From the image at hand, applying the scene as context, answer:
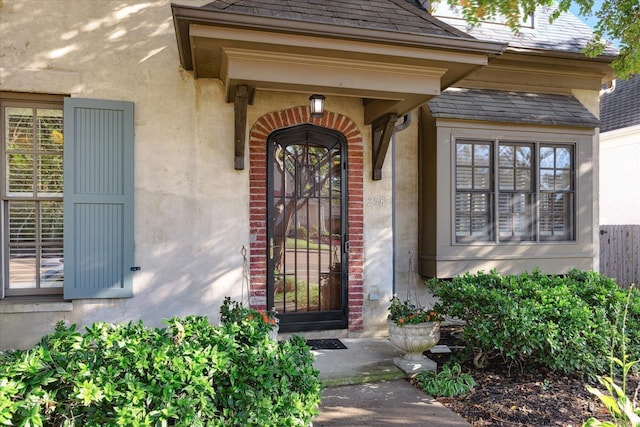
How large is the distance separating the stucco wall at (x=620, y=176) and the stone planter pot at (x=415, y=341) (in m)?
10.2

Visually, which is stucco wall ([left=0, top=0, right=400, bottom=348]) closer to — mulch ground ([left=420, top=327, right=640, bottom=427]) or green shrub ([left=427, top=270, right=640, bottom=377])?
green shrub ([left=427, top=270, right=640, bottom=377])

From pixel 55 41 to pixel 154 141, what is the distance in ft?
4.46

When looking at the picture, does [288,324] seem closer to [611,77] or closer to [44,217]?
[44,217]

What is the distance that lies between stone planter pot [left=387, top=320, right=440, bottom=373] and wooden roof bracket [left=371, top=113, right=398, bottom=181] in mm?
1927

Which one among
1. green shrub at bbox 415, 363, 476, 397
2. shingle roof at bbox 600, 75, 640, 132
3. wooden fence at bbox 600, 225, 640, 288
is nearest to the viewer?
green shrub at bbox 415, 363, 476, 397

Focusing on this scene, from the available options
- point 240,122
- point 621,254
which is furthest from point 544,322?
point 621,254

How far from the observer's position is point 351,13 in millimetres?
4023

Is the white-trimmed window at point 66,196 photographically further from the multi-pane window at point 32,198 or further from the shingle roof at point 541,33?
the shingle roof at point 541,33

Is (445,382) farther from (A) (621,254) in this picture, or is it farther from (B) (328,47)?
(A) (621,254)

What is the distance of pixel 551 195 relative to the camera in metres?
6.21

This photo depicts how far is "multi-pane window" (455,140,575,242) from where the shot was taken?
586cm

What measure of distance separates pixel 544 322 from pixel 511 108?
3275 mm

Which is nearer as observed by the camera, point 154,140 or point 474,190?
point 154,140

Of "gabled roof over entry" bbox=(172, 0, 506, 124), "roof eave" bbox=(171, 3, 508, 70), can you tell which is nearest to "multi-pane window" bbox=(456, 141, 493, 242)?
"gabled roof over entry" bbox=(172, 0, 506, 124)
